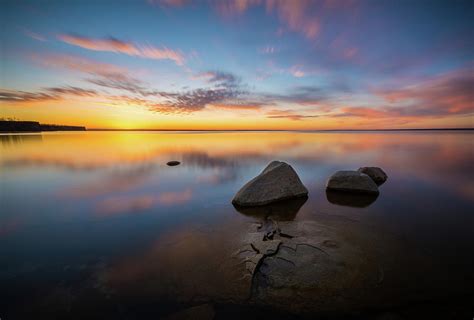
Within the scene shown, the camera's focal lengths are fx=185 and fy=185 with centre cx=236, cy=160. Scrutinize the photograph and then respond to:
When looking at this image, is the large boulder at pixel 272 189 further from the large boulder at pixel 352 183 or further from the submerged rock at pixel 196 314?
the submerged rock at pixel 196 314

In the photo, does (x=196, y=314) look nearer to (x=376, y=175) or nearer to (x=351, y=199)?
(x=351, y=199)

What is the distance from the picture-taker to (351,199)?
29.1ft

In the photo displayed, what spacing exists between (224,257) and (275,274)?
4.46 feet

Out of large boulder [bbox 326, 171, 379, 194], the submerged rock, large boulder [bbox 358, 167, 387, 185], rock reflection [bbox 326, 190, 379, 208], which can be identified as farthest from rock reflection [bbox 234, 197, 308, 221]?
large boulder [bbox 358, 167, 387, 185]

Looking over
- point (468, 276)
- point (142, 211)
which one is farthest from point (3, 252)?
point (468, 276)

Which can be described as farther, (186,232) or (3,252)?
(186,232)

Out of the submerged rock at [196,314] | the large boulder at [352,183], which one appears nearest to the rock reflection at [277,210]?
the large boulder at [352,183]

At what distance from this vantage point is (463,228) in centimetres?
602

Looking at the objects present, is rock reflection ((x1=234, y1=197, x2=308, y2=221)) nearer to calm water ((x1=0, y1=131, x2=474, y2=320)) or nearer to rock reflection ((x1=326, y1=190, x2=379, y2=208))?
calm water ((x1=0, y1=131, x2=474, y2=320))

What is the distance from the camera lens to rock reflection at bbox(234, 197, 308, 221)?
7.16m

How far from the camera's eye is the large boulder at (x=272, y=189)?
8250mm

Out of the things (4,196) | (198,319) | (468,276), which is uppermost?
(468,276)

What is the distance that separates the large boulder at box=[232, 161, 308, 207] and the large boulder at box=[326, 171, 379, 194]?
6.39ft

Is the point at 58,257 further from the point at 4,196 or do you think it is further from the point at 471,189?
the point at 471,189
